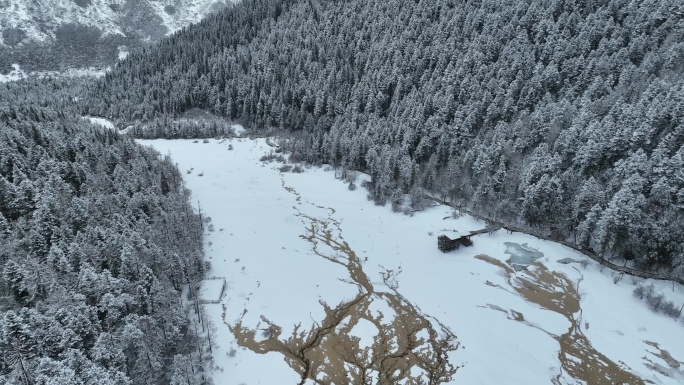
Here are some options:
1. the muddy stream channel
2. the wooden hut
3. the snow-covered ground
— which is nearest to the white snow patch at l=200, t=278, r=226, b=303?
the snow-covered ground

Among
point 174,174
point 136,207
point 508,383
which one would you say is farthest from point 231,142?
point 508,383

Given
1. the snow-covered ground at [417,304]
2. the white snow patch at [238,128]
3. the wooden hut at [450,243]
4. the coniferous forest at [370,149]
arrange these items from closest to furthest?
1. the coniferous forest at [370,149]
2. the snow-covered ground at [417,304]
3. the wooden hut at [450,243]
4. the white snow patch at [238,128]

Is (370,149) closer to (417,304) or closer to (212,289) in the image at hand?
(417,304)

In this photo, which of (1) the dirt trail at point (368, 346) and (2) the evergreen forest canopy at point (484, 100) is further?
(2) the evergreen forest canopy at point (484, 100)

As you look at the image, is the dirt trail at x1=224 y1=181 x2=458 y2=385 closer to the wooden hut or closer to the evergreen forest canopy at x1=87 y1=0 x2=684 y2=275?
the wooden hut

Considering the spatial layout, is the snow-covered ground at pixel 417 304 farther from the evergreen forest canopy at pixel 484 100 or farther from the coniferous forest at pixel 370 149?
the evergreen forest canopy at pixel 484 100

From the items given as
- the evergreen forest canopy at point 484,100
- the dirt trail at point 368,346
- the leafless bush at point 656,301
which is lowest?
the dirt trail at point 368,346

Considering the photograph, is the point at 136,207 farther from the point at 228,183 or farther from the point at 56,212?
the point at 228,183

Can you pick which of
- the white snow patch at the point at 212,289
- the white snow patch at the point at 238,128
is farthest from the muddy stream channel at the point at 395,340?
the white snow patch at the point at 238,128
